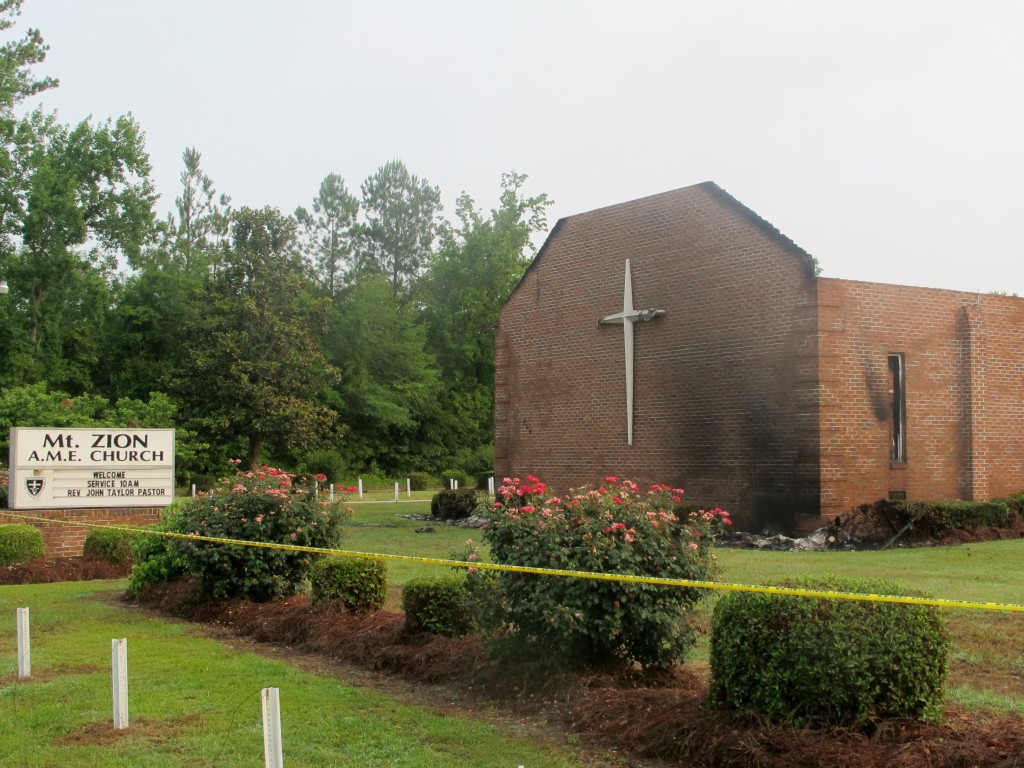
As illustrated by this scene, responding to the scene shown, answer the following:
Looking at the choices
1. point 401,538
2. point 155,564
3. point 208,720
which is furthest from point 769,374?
point 208,720

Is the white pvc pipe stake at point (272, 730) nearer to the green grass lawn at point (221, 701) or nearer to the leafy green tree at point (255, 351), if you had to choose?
the green grass lawn at point (221, 701)

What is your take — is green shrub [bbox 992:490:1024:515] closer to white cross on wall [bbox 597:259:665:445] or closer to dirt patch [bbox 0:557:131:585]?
white cross on wall [bbox 597:259:665:445]

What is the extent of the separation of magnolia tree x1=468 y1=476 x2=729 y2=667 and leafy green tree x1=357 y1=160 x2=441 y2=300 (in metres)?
64.0

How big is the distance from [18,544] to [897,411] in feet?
51.3

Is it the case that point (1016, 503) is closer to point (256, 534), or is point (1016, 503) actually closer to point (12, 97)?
point (256, 534)

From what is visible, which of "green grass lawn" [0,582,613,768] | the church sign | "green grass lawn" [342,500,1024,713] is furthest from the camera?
the church sign

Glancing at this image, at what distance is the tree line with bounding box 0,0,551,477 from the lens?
45000 mm

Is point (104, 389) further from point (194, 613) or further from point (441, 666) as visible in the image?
point (441, 666)

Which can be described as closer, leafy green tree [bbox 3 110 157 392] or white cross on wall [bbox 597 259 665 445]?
white cross on wall [bbox 597 259 665 445]

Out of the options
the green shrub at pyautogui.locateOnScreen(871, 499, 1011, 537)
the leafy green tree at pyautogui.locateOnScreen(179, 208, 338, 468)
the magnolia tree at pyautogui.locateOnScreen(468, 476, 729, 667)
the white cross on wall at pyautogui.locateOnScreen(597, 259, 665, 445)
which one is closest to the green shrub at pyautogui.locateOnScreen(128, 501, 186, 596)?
the magnolia tree at pyautogui.locateOnScreen(468, 476, 729, 667)

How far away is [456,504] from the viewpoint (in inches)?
1118

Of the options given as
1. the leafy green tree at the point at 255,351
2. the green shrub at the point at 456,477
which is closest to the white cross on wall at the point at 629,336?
the leafy green tree at the point at 255,351

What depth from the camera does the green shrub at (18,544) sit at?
54.6ft

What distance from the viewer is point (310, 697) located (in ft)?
25.6
